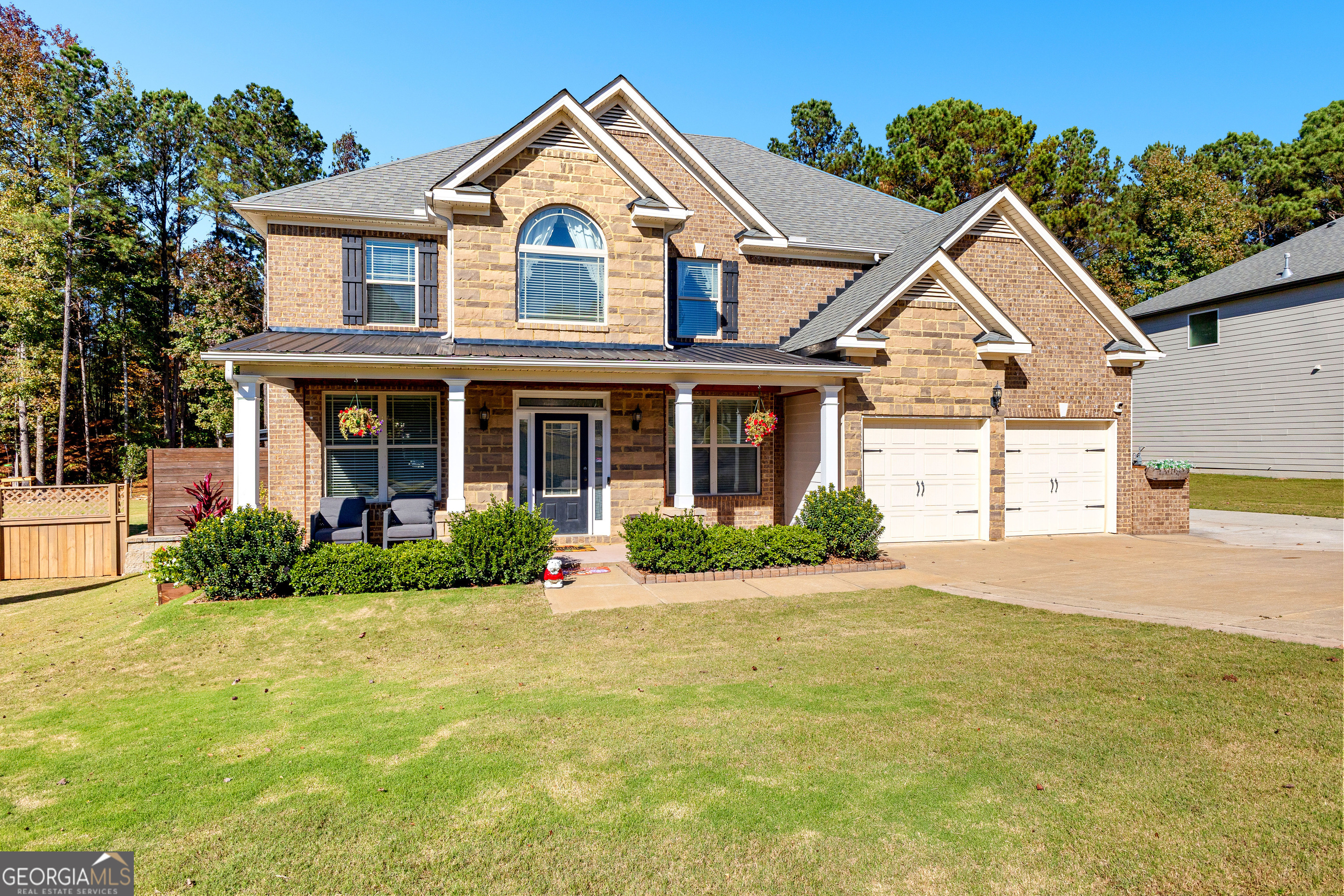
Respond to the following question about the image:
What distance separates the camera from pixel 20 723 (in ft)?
17.2

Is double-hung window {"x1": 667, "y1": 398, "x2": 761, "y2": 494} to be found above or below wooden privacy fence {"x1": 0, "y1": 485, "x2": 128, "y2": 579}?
above

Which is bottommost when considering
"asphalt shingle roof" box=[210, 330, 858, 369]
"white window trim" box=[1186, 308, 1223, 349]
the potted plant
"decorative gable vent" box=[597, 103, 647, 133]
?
the potted plant

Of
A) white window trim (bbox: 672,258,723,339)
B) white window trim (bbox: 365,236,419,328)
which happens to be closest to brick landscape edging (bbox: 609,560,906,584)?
white window trim (bbox: 672,258,723,339)

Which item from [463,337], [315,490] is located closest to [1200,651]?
[463,337]

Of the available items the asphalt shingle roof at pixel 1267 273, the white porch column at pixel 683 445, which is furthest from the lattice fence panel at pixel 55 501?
the asphalt shingle roof at pixel 1267 273

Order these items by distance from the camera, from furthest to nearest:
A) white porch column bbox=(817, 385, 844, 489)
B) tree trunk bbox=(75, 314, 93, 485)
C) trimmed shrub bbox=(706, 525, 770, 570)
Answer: tree trunk bbox=(75, 314, 93, 485), white porch column bbox=(817, 385, 844, 489), trimmed shrub bbox=(706, 525, 770, 570)

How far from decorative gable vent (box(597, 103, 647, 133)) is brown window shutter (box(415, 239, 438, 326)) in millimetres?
4348

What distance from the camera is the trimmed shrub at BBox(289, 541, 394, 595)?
8.88 metres

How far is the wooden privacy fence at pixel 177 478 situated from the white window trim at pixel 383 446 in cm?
181

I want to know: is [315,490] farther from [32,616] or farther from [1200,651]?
[1200,651]

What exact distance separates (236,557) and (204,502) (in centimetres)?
447

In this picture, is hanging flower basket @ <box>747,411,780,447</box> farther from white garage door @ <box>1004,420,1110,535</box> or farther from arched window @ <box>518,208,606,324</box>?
white garage door @ <box>1004,420,1110,535</box>

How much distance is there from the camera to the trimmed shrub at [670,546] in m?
9.70

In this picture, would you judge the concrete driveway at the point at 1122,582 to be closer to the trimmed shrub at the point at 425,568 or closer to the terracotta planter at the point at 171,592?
the trimmed shrub at the point at 425,568
